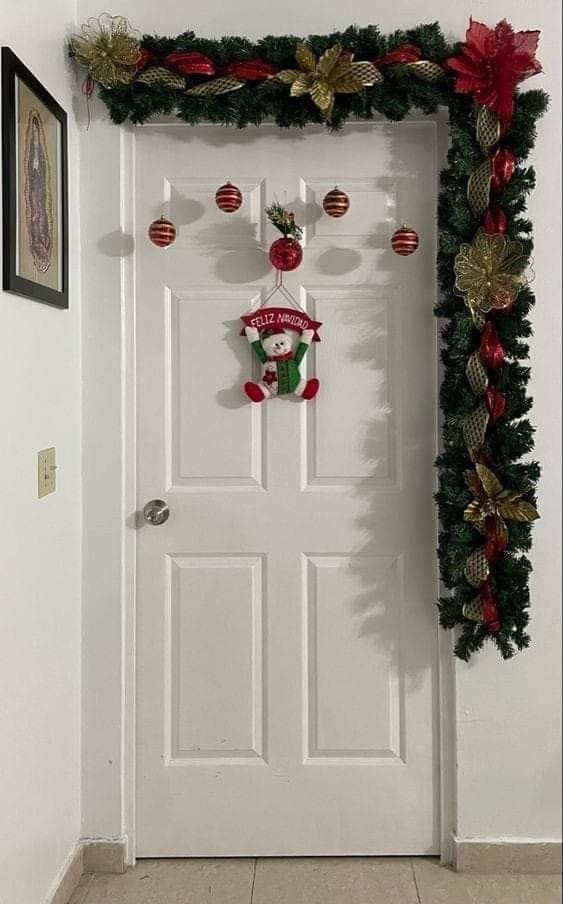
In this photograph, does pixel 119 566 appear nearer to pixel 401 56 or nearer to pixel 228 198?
pixel 228 198

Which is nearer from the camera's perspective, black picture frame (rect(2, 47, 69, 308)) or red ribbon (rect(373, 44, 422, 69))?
black picture frame (rect(2, 47, 69, 308))

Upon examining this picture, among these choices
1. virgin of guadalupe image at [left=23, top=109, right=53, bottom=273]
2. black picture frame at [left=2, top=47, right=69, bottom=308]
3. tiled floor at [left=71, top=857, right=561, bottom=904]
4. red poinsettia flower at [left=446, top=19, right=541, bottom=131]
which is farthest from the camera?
tiled floor at [left=71, top=857, right=561, bottom=904]

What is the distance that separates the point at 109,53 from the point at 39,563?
117cm

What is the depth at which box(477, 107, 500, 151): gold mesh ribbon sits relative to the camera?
1888 millimetres

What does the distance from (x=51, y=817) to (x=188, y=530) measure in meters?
0.72

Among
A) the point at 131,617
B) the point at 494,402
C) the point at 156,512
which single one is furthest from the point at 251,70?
the point at 131,617

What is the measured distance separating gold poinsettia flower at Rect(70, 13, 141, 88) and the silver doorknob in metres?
1.00

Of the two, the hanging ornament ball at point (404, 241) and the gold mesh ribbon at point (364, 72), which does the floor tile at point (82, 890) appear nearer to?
the hanging ornament ball at point (404, 241)

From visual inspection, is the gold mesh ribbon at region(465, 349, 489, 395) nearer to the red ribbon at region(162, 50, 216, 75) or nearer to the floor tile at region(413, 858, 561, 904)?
the red ribbon at region(162, 50, 216, 75)

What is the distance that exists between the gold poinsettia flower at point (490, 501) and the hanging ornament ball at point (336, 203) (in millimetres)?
685

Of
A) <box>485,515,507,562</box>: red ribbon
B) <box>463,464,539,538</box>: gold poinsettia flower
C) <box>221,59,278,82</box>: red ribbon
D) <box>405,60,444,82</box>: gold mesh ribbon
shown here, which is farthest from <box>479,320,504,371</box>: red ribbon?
<box>221,59,278,82</box>: red ribbon

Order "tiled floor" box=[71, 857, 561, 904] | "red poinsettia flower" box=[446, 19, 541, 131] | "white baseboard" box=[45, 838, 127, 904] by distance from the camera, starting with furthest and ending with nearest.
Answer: "white baseboard" box=[45, 838, 127, 904]
"tiled floor" box=[71, 857, 561, 904]
"red poinsettia flower" box=[446, 19, 541, 131]

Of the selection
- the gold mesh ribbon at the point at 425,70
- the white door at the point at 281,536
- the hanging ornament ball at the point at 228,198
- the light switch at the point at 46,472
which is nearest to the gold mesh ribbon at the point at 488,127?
the gold mesh ribbon at the point at 425,70

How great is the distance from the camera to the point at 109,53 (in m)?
1.89
